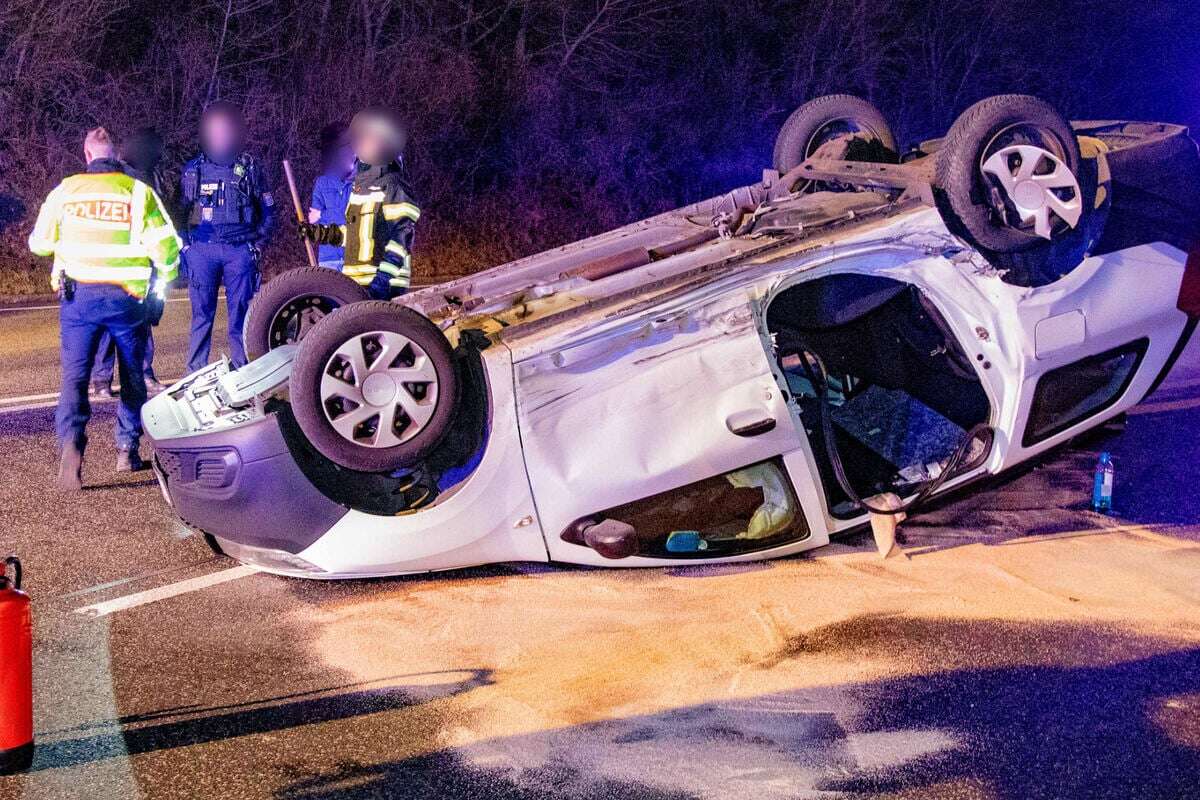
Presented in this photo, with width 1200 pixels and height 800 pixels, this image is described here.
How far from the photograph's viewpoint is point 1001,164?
517cm

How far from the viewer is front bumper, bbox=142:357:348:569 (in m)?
4.86

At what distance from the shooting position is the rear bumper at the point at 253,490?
15.9 ft

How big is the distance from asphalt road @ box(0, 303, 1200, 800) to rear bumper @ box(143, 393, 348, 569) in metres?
0.32

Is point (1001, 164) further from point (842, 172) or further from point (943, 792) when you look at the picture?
point (943, 792)

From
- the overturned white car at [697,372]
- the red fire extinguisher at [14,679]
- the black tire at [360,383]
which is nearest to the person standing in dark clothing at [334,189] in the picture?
the overturned white car at [697,372]

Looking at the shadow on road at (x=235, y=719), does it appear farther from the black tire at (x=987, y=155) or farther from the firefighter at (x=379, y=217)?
the firefighter at (x=379, y=217)

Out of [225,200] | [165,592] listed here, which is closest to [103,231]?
[225,200]

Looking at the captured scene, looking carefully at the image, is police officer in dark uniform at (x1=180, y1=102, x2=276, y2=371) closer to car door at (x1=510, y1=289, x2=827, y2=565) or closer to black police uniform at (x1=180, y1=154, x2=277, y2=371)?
black police uniform at (x1=180, y1=154, x2=277, y2=371)

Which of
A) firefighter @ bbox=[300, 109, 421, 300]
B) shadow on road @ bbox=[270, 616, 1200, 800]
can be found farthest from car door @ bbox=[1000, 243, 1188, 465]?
firefighter @ bbox=[300, 109, 421, 300]

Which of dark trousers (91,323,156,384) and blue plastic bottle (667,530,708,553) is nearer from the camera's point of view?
blue plastic bottle (667,530,708,553)

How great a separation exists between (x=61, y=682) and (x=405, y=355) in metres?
1.58

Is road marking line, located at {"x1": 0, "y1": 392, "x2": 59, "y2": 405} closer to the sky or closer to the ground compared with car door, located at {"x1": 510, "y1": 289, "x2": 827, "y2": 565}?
closer to the sky

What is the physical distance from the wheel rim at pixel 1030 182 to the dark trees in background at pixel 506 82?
13.3m

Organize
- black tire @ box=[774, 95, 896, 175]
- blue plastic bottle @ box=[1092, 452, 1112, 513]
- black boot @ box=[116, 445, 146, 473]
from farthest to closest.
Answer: black boot @ box=[116, 445, 146, 473], black tire @ box=[774, 95, 896, 175], blue plastic bottle @ box=[1092, 452, 1112, 513]
